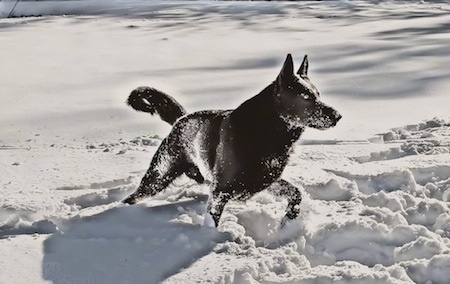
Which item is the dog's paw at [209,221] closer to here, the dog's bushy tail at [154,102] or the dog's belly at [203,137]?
the dog's belly at [203,137]

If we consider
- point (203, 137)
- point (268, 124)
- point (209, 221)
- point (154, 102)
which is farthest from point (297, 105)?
point (154, 102)

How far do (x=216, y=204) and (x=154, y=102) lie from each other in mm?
625

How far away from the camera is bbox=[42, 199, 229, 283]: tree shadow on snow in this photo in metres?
2.32

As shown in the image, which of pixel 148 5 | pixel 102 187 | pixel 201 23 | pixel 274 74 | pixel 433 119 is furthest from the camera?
pixel 148 5

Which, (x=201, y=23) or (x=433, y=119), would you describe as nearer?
(x=433, y=119)

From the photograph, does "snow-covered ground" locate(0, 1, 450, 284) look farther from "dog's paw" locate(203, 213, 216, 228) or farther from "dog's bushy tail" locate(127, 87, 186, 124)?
"dog's bushy tail" locate(127, 87, 186, 124)

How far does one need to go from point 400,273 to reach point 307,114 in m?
0.68

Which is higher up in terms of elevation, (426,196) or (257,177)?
(257,177)

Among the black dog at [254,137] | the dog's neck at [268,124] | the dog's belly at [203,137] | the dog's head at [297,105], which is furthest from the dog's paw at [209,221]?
the dog's head at [297,105]

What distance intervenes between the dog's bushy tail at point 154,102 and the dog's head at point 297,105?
0.67 metres

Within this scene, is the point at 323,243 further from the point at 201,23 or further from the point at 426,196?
the point at 201,23

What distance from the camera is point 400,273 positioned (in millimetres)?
2318

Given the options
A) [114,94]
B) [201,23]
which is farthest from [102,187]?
[201,23]

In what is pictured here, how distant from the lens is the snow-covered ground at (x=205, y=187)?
2410 millimetres
